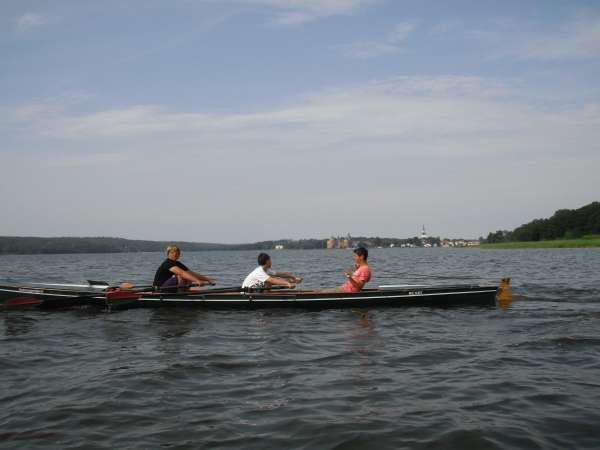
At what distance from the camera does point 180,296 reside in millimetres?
15242

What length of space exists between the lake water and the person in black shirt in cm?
212

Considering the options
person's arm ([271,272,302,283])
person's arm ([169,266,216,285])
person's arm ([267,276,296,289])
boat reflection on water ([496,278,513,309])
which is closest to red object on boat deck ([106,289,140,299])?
person's arm ([169,266,216,285])

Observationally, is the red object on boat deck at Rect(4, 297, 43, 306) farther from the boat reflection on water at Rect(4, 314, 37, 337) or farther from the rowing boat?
the boat reflection on water at Rect(4, 314, 37, 337)

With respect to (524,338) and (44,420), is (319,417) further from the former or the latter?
(524,338)

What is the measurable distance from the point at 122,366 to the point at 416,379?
4764 millimetres

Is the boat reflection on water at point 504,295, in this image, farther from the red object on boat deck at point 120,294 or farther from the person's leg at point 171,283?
the red object on boat deck at point 120,294

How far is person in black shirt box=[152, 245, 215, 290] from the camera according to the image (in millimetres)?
15070

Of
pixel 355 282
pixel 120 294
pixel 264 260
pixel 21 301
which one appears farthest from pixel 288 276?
pixel 21 301

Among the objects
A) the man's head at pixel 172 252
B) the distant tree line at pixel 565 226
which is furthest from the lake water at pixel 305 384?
the distant tree line at pixel 565 226

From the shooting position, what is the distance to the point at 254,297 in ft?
49.1

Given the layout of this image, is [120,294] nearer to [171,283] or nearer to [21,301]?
[171,283]

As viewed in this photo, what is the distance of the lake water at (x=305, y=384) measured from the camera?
5.63 meters

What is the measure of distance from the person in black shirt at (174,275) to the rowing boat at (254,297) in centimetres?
36

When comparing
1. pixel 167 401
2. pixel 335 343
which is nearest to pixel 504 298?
pixel 335 343
